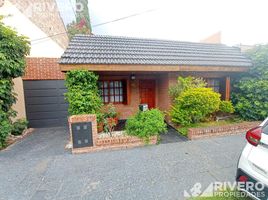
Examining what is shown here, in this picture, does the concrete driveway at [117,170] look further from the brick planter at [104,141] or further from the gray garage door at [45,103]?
the gray garage door at [45,103]

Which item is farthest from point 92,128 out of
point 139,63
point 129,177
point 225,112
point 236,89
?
point 236,89

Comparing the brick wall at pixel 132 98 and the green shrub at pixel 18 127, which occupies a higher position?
the brick wall at pixel 132 98

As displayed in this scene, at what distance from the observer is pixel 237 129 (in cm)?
604

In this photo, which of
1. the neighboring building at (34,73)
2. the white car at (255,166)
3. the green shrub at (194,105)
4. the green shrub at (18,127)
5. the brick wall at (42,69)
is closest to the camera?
the white car at (255,166)

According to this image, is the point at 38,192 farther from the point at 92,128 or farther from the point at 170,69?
the point at 170,69

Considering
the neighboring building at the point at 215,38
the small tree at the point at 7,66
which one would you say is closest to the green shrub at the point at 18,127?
the small tree at the point at 7,66

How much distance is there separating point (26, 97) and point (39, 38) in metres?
4.10

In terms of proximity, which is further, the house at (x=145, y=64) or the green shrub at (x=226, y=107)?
the green shrub at (x=226, y=107)

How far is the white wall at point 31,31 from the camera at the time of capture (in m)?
8.60

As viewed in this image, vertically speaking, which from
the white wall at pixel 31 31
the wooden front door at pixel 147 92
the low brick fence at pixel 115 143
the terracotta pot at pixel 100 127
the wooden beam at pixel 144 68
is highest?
the white wall at pixel 31 31

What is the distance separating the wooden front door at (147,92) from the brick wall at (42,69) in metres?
4.52

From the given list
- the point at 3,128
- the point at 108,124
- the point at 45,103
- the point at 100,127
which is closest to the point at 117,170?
the point at 108,124

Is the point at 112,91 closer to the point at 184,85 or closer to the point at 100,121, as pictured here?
the point at 100,121

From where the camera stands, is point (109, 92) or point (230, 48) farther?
point (230, 48)
